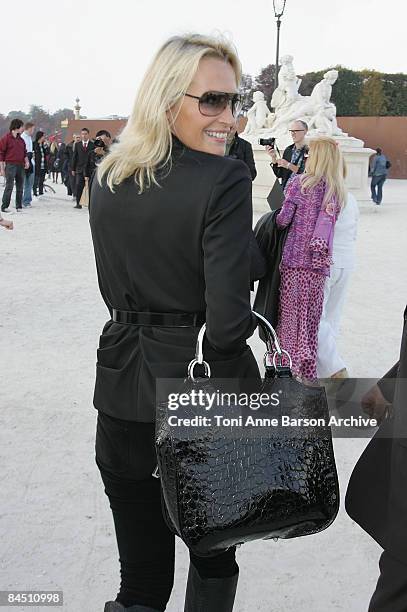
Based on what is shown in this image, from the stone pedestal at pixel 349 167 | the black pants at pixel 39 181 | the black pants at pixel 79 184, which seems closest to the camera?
the black pants at pixel 79 184

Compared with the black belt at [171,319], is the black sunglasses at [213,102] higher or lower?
higher

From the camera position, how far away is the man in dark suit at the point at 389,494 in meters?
1.78

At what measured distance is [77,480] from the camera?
3553 millimetres

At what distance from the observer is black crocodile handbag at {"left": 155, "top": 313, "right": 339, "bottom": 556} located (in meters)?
1.67

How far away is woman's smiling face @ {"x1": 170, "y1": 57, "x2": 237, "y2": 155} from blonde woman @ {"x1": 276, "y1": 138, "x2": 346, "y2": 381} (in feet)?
8.00

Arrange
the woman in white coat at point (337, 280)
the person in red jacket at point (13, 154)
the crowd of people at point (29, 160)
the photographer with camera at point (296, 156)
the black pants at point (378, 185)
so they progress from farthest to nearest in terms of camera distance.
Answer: the black pants at point (378, 185) < the crowd of people at point (29, 160) < the person in red jacket at point (13, 154) < the photographer with camera at point (296, 156) < the woman in white coat at point (337, 280)

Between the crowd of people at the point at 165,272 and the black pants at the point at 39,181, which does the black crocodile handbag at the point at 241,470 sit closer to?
the crowd of people at the point at 165,272

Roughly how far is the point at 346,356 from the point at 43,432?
2.53 m

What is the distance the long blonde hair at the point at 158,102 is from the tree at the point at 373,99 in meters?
50.9

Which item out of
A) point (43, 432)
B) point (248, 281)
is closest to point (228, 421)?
point (248, 281)

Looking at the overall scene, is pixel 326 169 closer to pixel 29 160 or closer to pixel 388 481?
pixel 388 481

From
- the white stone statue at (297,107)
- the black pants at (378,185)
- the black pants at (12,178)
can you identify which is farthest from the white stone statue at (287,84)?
the black pants at (12,178)

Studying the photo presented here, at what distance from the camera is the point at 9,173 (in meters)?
14.6

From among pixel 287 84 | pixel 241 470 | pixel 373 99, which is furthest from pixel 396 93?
pixel 241 470
